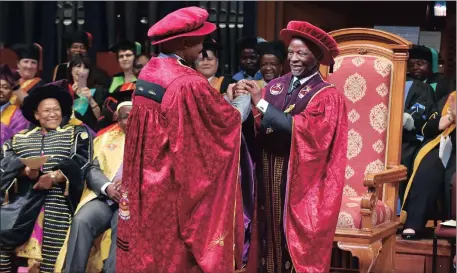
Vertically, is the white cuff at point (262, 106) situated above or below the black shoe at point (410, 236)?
above

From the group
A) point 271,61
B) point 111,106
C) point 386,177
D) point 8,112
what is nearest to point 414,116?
point 271,61

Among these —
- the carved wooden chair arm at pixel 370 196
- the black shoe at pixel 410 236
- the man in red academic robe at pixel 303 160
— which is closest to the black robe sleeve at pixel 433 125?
the black shoe at pixel 410 236

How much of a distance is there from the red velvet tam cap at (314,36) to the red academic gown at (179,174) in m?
0.55

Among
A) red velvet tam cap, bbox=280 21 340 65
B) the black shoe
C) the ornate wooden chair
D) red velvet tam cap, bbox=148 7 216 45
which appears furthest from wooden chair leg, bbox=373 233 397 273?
red velvet tam cap, bbox=148 7 216 45

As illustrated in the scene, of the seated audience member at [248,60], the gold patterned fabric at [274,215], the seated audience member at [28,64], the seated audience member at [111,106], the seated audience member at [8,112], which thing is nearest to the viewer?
the gold patterned fabric at [274,215]

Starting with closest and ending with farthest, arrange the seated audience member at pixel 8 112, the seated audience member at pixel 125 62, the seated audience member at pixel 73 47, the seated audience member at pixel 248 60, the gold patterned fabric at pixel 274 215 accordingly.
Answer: the gold patterned fabric at pixel 274 215 < the seated audience member at pixel 8 112 < the seated audience member at pixel 248 60 < the seated audience member at pixel 125 62 < the seated audience member at pixel 73 47

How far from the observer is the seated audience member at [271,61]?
6.19m

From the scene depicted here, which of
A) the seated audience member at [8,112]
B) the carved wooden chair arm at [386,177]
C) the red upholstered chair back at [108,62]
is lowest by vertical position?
the carved wooden chair arm at [386,177]

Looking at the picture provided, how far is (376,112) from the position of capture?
5320 mm

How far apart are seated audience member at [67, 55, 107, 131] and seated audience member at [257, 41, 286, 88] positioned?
1.17m

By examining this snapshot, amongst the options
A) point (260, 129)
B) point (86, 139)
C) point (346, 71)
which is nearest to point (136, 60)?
point (86, 139)

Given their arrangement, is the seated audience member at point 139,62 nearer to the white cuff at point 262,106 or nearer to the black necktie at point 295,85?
the black necktie at point 295,85

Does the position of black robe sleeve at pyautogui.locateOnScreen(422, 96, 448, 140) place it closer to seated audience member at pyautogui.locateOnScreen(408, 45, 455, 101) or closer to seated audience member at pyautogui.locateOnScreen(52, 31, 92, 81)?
seated audience member at pyautogui.locateOnScreen(408, 45, 455, 101)

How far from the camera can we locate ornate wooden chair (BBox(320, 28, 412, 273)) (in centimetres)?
529
